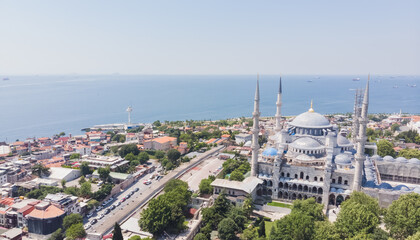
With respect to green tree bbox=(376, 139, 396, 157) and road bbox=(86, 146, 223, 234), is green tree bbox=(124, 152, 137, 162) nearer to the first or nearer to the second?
road bbox=(86, 146, 223, 234)

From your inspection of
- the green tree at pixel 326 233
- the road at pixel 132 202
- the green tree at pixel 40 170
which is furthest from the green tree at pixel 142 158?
the green tree at pixel 326 233

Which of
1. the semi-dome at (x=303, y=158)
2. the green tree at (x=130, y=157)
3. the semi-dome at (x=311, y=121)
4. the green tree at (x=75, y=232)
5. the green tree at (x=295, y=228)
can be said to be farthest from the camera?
the green tree at (x=130, y=157)

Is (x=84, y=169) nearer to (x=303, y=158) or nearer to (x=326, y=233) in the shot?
(x=303, y=158)

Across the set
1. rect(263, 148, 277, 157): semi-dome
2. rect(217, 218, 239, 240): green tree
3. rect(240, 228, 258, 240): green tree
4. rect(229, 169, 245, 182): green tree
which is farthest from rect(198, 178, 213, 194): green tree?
rect(240, 228, 258, 240): green tree

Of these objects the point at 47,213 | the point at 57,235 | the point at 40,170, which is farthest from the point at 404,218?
the point at 40,170

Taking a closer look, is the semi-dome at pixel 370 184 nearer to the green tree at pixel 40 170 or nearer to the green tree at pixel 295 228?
the green tree at pixel 295 228

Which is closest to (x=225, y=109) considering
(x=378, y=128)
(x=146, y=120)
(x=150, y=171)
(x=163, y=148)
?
(x=146, y=120)

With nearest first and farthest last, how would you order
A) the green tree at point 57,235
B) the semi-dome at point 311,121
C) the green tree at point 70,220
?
the green tree at point 57,235, the green tree at point 70,220, the semi-dome at point 311,121
